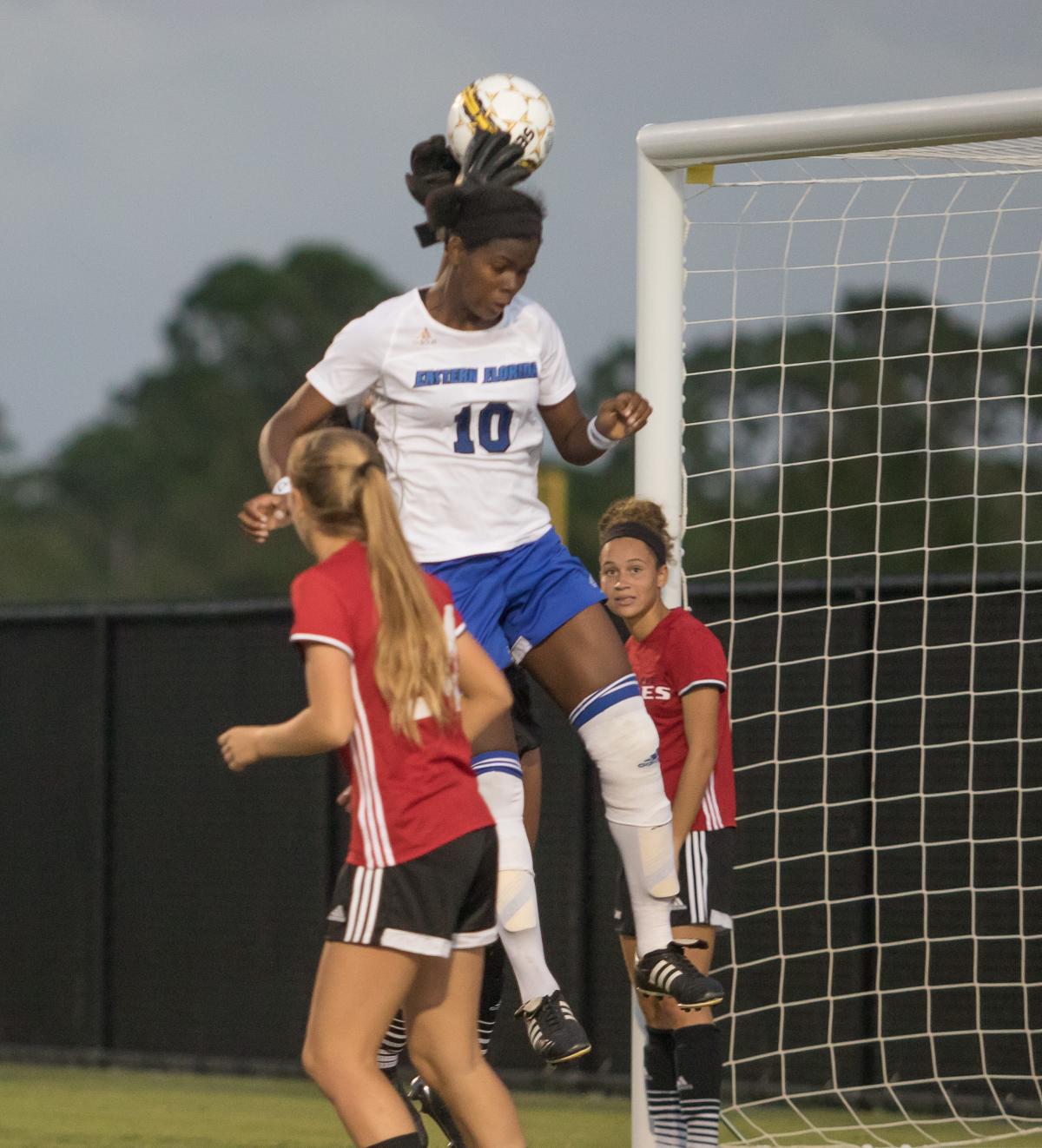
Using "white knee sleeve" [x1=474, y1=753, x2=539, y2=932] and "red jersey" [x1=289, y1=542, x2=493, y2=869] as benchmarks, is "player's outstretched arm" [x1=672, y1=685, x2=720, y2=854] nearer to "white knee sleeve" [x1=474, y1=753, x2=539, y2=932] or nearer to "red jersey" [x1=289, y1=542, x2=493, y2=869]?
"white knee sleeve" [x1=474, y1=753, x2=539, y2=932]

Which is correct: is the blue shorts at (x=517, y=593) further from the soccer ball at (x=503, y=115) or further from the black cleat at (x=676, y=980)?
the soccer ball at (x=503, y=115)

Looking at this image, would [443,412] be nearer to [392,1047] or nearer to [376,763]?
[376,763]

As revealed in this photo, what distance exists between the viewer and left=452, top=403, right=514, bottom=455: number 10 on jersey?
4371mm

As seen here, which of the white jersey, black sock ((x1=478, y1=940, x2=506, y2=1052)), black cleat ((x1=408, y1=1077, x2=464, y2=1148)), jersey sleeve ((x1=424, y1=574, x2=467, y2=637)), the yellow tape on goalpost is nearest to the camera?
jersey sleeve ((x1=424, y1=574, x2=467, y2=637))

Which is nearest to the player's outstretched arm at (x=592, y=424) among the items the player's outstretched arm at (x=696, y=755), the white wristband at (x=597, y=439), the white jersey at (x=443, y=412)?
the white wristband at (x=597, y=439)

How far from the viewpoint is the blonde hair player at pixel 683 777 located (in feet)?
15.8

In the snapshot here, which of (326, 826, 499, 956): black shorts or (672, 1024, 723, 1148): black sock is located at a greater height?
(326, 826, 499, 956): black shorts

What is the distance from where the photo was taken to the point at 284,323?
46.2m

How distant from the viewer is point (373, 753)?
350 cm

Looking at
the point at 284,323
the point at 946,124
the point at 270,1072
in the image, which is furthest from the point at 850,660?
the point at 284,323

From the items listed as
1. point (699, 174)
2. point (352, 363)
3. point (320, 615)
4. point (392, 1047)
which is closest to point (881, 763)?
point (699, 174)

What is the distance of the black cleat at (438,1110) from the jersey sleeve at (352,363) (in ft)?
5.61

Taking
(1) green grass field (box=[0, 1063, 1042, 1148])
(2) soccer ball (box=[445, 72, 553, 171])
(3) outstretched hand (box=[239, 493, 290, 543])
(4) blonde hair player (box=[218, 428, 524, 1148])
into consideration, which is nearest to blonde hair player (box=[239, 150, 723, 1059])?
(2) soccer ball (box=[445, 72, 553, 171])

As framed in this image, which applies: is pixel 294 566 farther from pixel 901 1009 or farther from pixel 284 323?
pixel 901 1009
